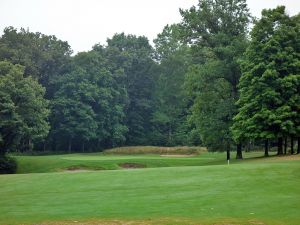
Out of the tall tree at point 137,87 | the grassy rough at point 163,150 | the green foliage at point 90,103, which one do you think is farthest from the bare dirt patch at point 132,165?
the tall tree at point 137,87

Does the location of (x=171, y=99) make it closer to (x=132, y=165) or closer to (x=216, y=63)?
(x=216, y=63)

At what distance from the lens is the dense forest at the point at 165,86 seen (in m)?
42.9

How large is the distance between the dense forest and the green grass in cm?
1496

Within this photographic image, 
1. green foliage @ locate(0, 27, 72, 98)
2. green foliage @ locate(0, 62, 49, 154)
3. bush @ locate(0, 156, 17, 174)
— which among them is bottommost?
bush @ locate(0, 156, 17, 174)

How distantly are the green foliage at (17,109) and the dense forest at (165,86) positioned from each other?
4.9 inches

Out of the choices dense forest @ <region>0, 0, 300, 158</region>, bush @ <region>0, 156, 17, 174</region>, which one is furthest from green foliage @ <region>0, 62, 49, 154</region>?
bush @ <region>0, 156, 17, 174</region>

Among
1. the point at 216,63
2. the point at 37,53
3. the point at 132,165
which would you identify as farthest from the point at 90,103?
the point at 216,63

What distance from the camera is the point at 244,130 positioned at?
4319cm

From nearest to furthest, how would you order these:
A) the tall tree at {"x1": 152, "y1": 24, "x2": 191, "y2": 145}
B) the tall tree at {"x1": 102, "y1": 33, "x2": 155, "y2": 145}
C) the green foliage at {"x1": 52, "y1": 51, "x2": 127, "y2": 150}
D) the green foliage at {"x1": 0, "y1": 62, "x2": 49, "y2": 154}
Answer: the green foliage at {"x1": 0, "y1": 62, "x2": 49, "y2": 154} < the green foliage at {"x1": 52, "y1": 51, "x2": 127, "y2": 150} < the tall tree at {"x1": 152, "y1": 24, "x2": 191, "y2": 145} < the tall tree at {"x1": 102, "y1": 33, "x2": 155, "y2": 145}

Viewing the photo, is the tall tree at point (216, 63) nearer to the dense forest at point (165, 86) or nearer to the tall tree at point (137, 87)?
the dense forest at point (165, 86)

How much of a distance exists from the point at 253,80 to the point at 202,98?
10.3 meters

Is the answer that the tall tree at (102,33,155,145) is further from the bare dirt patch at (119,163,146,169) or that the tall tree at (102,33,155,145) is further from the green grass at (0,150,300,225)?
the green grass at (0,150,300,225)

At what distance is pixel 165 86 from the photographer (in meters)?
91.4

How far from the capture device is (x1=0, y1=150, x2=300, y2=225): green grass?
1739cm
